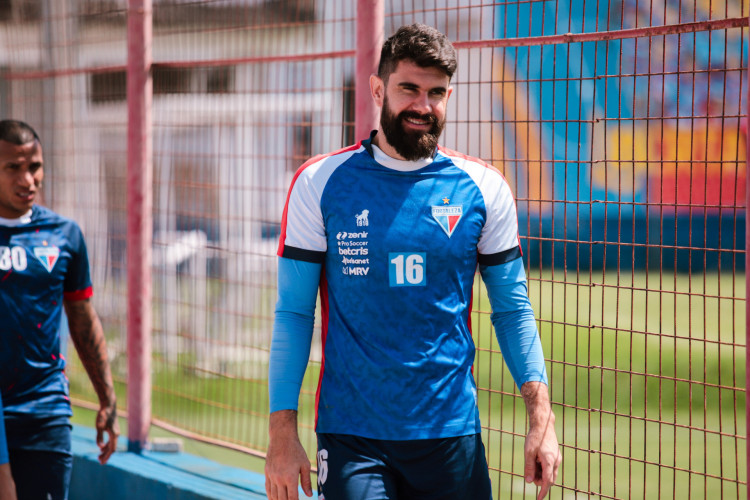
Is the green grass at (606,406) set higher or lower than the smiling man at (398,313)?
lower

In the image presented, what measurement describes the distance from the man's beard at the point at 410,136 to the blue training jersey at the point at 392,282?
0.21ft

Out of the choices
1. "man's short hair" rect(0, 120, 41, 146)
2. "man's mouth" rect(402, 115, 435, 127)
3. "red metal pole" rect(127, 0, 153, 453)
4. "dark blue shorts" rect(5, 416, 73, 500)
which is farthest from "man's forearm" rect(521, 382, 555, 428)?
"red metal pole" rect(127, 0, 153, 453)

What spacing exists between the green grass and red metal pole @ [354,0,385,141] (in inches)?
39.2

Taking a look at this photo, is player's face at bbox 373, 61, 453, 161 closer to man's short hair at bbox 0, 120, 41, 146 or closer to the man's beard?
the man's beard

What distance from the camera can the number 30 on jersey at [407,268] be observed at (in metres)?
2.96

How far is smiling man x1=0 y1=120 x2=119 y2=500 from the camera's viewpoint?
4.21 metres

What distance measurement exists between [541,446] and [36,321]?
246 centimetres

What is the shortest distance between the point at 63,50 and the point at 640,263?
15.8 metres

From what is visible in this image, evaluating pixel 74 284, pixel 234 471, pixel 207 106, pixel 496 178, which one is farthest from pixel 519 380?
pixel 207 106

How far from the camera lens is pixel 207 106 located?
5.67 meters

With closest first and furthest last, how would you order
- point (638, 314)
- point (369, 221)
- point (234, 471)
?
point (369, 221) < point (234, 471) < point (638, 314)

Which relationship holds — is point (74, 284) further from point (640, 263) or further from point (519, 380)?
point (640, 263)

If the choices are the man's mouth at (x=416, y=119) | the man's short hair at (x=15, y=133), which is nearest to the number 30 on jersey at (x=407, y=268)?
the man's mouth at (x=416, y=119)

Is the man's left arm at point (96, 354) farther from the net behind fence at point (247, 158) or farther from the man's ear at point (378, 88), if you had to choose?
the man's ear at point (378, 88)
